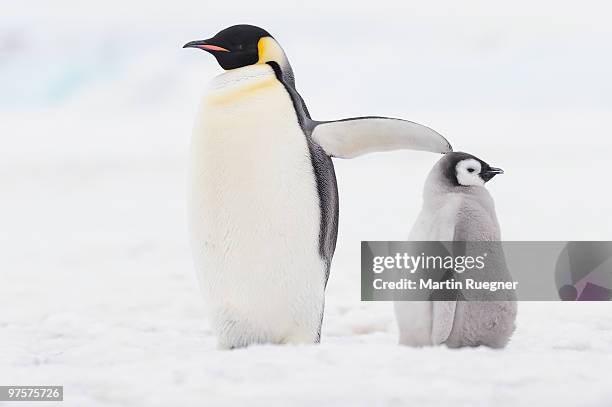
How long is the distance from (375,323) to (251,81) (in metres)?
0.98

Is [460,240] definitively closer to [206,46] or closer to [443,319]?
[443,319]

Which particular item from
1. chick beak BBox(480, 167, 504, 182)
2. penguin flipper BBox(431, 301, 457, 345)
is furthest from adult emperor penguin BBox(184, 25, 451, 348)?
penguin flipper BBox(431, 301, 457, 345)

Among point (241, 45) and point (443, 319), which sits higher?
point (241, 45)

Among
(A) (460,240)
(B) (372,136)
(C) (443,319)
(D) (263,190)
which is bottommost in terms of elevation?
(C) (443,319)

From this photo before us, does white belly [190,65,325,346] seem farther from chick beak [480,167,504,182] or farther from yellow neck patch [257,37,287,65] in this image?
chick beak [480,167,504,182]

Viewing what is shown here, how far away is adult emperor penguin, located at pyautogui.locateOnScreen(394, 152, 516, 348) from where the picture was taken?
2.18 meters

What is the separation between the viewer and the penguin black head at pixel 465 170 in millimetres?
2318

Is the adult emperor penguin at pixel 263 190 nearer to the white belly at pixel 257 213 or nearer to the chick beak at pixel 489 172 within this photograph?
the white belly at pixel 257 213

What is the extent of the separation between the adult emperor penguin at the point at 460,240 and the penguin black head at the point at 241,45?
→ 52cm

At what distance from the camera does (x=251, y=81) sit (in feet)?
7.56

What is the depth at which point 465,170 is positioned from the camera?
2.32 m

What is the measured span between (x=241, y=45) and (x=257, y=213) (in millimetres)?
438

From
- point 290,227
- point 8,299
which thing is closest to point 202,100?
point 290,227

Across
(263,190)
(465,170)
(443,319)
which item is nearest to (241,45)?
(263,190)
